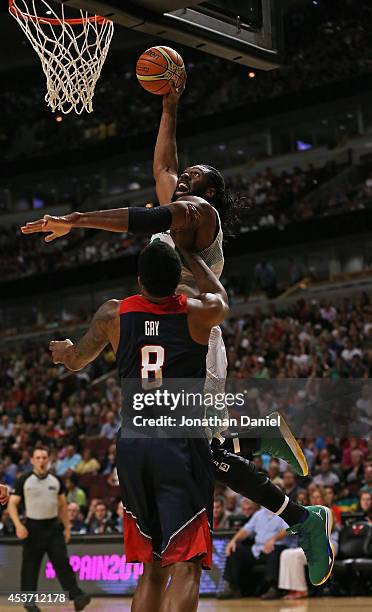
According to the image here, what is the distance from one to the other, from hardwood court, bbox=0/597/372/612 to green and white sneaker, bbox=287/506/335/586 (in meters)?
3.37

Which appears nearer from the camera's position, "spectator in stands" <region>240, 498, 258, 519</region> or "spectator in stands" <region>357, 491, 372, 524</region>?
"spectator in stands" <region>357, 491, 372, 524</region>

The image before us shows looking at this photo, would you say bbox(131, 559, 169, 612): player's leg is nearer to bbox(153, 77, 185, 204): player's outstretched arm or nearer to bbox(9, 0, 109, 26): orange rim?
bbox(153, 77, 185, 204): player's outstretched arm

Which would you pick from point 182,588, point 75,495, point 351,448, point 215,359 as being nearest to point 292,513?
point 215,359

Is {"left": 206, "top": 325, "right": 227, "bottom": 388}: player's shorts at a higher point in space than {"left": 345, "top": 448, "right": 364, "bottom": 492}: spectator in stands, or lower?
higher

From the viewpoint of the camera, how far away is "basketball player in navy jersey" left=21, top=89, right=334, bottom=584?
4.69 m

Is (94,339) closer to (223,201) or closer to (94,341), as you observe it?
(94,341)

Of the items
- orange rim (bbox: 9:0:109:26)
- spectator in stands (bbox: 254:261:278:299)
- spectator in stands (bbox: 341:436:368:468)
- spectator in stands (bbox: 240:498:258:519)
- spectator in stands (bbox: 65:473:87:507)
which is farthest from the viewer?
spectator in stands (bbox: 254:261:278:299)

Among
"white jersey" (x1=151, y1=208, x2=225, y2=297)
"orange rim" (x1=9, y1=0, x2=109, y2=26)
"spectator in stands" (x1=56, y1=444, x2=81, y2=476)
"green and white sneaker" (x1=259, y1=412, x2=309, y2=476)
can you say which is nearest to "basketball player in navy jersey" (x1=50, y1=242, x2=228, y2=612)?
"white jersey" (x1=151, y1=208, x2=225, y2=297)

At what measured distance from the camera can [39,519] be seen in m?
10.4

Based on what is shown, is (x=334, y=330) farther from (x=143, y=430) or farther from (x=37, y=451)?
(x=143, y=430)

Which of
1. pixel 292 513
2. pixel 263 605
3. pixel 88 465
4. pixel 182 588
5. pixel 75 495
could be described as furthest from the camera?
pixel 88 465

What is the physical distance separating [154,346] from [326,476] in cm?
835

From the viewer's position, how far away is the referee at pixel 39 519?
33.7 feet

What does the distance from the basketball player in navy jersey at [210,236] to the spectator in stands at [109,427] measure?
34.8ft
